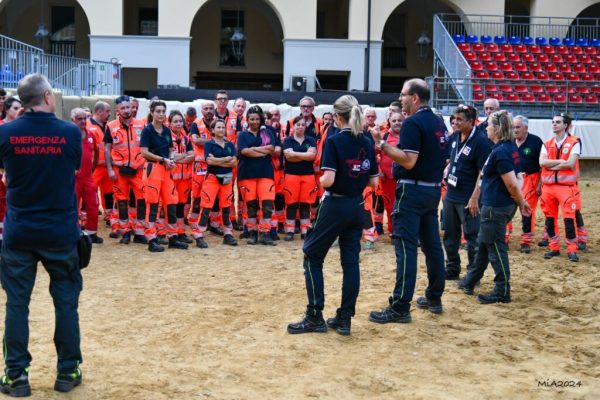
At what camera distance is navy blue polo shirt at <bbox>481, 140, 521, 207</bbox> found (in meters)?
7.31

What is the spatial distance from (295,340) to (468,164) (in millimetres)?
3117

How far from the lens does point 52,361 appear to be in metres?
5.52

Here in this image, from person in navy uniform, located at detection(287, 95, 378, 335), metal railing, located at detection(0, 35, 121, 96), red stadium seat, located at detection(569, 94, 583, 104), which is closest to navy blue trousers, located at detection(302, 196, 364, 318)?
person in navy uniform, located at detection(287, 95, 378, 335)

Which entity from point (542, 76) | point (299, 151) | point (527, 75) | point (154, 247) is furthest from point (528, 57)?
point (154, 247)

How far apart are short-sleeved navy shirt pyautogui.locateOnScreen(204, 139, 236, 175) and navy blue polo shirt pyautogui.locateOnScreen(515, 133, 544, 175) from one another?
3.87 meters

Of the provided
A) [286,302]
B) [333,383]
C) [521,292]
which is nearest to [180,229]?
[286,302]

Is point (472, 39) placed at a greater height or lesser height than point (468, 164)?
greater

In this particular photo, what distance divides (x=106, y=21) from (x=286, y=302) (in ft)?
67.3

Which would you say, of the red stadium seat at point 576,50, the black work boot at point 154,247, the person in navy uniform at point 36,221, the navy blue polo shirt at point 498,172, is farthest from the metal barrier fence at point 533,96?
the person in navy uniform at point 36,221

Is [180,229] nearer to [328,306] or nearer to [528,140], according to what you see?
[328,306]

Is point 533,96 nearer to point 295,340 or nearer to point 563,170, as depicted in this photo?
point 563,170

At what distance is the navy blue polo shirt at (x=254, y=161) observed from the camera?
1023 centimetres

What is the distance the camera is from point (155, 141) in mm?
9641

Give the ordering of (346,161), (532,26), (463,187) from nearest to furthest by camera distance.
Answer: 1. (346,161)
2. (463,187)
3. (532,26)
